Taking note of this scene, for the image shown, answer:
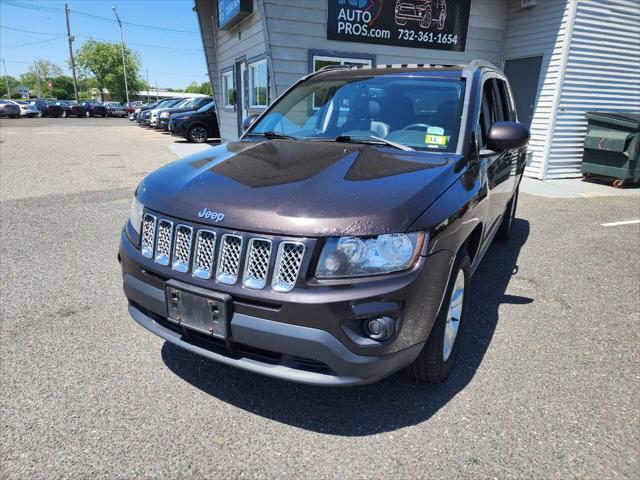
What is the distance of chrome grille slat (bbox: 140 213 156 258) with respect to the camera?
2.26 m

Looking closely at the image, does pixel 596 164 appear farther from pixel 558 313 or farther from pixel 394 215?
pixel 394 215

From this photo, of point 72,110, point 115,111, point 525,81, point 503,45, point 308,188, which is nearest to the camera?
point 308,188

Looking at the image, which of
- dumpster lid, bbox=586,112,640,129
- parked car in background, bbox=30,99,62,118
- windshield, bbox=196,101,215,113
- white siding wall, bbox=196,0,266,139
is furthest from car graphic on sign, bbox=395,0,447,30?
parked car in background, bbox=30,99,62,118

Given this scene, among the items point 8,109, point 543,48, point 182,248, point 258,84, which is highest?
point 543,48

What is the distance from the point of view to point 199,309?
2031 mm

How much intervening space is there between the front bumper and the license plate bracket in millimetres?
26

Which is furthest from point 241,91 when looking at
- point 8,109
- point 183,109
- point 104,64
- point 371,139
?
point 104,64

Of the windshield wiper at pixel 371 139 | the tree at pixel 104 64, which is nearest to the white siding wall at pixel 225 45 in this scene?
the windshield wiper at pixel 371 139

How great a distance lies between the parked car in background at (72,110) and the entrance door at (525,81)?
42.7m

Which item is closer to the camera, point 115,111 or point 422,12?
point 422,12

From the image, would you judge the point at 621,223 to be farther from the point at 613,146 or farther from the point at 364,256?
the point at 364,256

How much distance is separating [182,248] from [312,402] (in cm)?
109

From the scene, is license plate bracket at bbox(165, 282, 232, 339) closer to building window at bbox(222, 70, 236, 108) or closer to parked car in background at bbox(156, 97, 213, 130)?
building window at bbox(222, 70, 236, 108)

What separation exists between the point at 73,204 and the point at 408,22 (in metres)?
7.63
